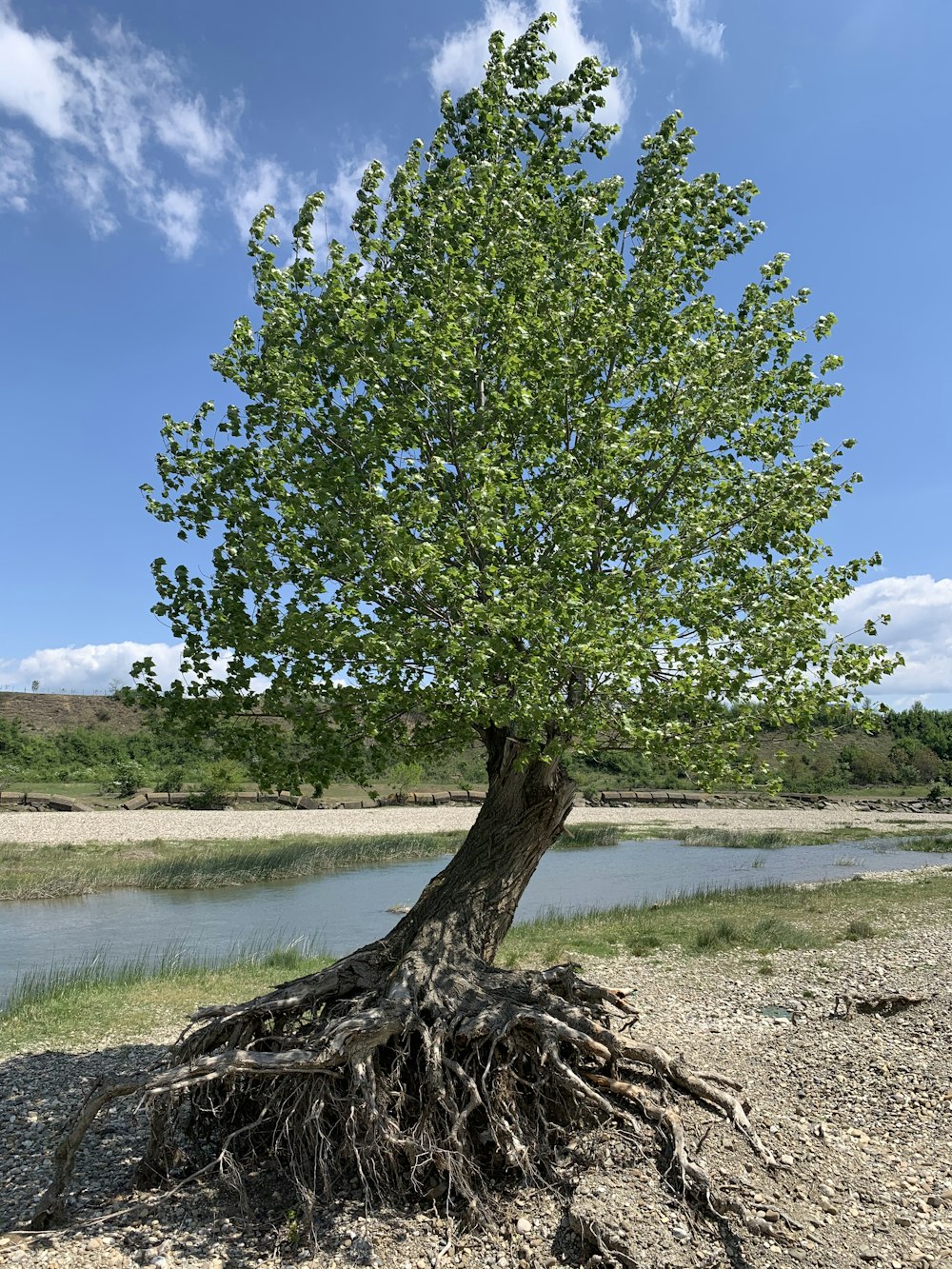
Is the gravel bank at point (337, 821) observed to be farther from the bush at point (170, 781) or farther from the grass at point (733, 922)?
the grass at point (733, 922)

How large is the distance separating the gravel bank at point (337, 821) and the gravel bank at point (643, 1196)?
1177 inches

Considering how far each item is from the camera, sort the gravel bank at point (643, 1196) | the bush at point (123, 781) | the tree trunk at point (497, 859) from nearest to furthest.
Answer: the gravel bank at point (643, 1196)
the tree trunk at point (497, 859)
the bush at point (123, 781)

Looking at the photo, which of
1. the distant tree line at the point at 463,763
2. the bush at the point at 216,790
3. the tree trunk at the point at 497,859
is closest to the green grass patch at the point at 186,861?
the distant tree line at the point at 463,763

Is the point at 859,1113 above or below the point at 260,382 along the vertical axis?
below

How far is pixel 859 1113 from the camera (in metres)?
8.61

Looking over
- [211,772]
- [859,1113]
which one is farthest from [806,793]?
[859,1113]

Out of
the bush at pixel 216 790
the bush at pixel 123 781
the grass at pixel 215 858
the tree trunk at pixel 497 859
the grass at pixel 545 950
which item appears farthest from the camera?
the bush at pixel 123 781

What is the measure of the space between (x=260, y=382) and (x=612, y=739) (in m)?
4.82

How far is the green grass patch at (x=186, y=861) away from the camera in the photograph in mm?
27516

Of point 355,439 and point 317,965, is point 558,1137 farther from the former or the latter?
point 317,965

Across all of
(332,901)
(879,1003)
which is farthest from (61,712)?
(879,1003)

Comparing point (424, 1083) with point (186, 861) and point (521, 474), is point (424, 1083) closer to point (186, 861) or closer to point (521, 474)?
point (521, 474)

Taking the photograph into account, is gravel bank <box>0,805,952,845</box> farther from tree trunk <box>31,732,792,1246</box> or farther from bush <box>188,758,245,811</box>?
tree trunk <box>31,732,792,1246</box>

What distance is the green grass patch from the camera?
1083 inches
